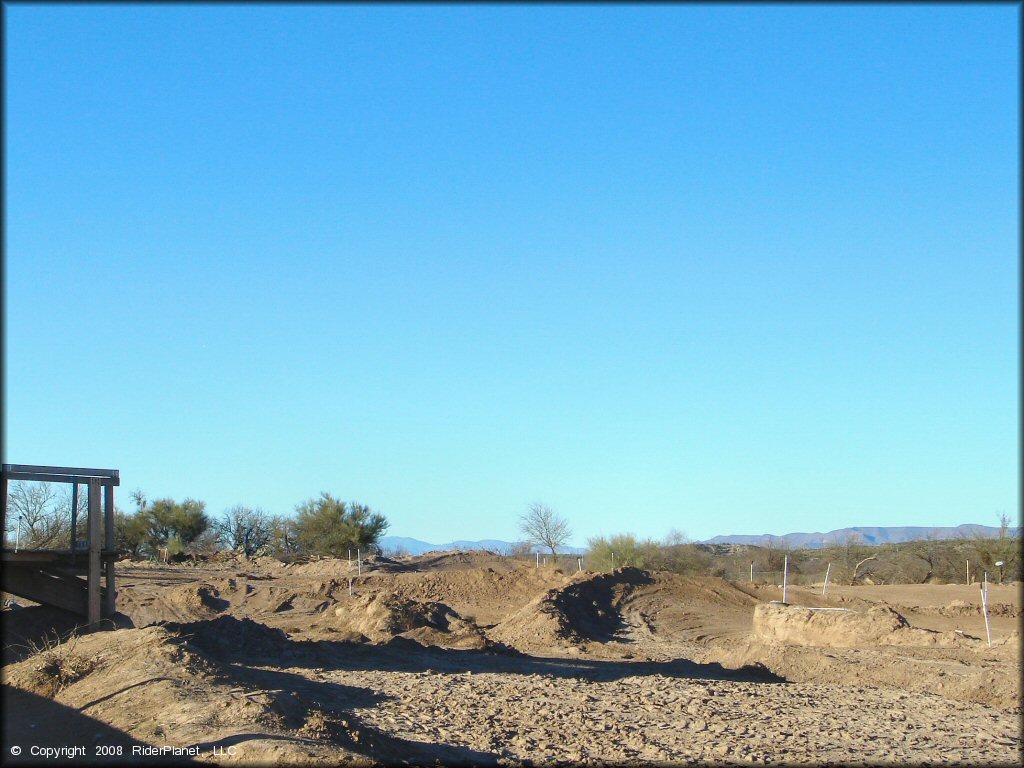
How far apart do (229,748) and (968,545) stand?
5236 centimetres

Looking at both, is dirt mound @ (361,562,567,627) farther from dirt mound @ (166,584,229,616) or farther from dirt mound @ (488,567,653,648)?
dirt mound @ (166,584,229,616)

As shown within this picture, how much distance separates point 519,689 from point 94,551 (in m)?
7.28

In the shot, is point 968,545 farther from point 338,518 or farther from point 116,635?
point 116,635

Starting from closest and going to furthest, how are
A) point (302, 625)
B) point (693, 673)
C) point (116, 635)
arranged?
point (116, 635) → point (693, 673) → point (302, 625)

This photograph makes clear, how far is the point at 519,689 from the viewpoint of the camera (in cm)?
1226

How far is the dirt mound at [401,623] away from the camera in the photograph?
21531 mm

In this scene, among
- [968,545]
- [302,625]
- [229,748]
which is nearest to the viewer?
[229,748]

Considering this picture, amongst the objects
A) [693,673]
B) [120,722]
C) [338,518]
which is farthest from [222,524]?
[120,722]

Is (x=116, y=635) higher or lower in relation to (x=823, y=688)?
higher

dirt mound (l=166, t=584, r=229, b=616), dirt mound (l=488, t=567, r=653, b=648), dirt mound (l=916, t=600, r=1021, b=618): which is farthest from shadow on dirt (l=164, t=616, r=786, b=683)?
dirt mound (l=916, t=600, r=1021, b=618)

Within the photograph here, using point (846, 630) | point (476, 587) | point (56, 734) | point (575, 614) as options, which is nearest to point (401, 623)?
point (575, 614)

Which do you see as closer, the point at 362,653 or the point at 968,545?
the point at 362,653

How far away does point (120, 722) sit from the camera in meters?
8.34

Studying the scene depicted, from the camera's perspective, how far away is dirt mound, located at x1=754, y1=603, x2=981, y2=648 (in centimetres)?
2041
